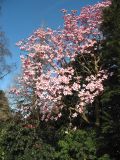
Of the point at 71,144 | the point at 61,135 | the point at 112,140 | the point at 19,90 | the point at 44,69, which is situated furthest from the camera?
the point at 19,90

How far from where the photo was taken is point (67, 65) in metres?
18.3

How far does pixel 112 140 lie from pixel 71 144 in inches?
73.5

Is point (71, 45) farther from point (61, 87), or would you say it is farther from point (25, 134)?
point (25, 134)

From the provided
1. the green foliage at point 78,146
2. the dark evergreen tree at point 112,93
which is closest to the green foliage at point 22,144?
the green foliage at point 78,146

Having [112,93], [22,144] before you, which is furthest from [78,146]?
[112,93]

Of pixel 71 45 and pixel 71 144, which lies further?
pixel 71 45

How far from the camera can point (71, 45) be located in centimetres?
1828

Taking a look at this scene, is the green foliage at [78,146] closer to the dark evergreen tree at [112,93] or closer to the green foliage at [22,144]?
the dark evergreen tree at [112,93]

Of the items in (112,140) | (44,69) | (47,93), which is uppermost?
(44,69)

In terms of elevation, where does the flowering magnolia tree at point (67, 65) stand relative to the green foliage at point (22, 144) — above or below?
above

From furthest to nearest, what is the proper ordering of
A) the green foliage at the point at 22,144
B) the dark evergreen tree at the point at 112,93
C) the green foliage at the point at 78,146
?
the green foliage at the point at 22,144 < the green foliage at the point at 78,146 < the dark evergreen tree at the point at 112,93

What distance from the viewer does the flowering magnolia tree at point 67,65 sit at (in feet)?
56.7

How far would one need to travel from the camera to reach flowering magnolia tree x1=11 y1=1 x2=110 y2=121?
1730 cm

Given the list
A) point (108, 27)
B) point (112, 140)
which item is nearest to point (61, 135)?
point (112, 140)
